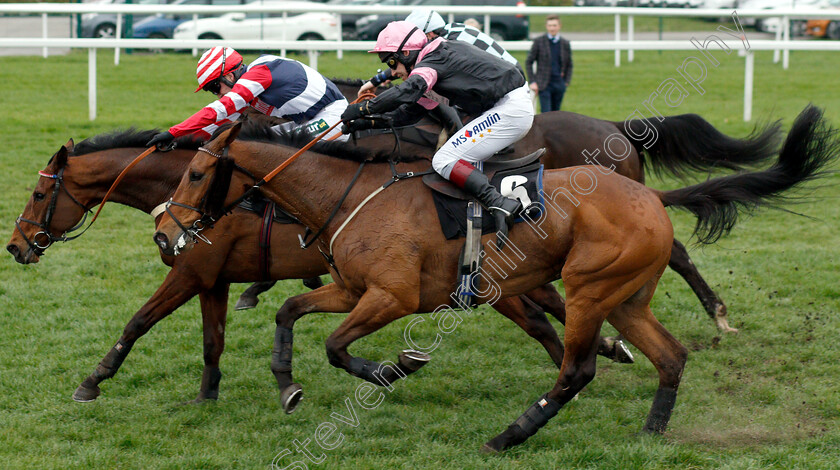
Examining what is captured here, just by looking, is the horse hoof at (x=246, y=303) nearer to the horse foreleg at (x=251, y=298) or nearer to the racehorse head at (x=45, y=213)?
the horse foreleg at (x=251, y=298)

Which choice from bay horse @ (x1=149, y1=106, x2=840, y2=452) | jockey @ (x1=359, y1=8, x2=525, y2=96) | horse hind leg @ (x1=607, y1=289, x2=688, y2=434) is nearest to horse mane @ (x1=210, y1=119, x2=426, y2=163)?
bay horse @ (x1=149, y1=106, x2=840, y2=452)

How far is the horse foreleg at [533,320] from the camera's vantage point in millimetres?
5082

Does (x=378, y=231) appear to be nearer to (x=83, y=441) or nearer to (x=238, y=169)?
(x=238, y=169)

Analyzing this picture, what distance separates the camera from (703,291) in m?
5.87

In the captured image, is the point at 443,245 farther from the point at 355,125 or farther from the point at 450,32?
the point at 450,32

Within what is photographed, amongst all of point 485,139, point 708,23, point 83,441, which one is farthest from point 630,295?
point 708,23

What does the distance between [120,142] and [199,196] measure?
3.79ft

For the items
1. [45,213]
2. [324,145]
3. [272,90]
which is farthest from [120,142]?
A: [324,145]

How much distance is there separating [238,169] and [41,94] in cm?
971

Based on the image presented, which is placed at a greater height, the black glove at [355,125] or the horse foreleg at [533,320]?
the black glove at [355,125]

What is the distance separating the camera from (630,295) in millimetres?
4188

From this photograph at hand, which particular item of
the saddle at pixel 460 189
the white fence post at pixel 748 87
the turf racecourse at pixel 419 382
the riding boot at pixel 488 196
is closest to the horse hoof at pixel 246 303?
the turf racecourse at pixel 419 382

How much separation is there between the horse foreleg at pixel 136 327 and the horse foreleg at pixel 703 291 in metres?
3.19

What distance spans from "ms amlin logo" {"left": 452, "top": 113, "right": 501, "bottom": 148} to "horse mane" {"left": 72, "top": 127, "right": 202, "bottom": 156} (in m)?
1.54
